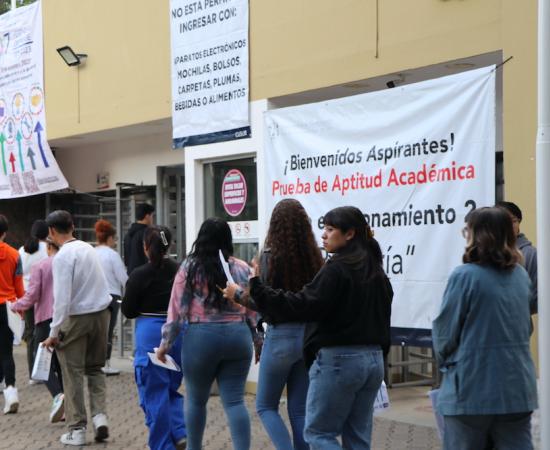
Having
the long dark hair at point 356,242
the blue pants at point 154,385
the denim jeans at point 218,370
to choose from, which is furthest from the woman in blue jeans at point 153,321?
the long dark hair at point 356,242

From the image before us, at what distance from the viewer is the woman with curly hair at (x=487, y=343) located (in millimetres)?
4492

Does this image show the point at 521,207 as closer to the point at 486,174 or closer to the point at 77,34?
the point at 486,174

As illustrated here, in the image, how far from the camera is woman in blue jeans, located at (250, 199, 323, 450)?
242 inches

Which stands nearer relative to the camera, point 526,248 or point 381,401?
point 381,401

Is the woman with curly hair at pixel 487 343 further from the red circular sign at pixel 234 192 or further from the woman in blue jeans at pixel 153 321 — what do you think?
the red circular sign at pixel 234 192

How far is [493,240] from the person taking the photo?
14.8 ft

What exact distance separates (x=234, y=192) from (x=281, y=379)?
4.72m

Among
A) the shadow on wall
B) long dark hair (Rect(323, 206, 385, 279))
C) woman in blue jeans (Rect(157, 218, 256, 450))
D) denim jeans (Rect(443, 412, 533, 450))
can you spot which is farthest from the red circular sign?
denim jeans (Rect(443, 412, 533, 450))

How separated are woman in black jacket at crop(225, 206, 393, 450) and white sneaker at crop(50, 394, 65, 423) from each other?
3.95 metres

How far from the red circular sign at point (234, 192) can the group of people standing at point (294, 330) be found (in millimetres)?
2370

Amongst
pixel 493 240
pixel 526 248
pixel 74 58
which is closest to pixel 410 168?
pixel 526 248

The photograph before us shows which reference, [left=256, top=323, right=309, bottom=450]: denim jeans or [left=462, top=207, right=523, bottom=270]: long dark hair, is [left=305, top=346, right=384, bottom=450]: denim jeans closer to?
[left=256, top=323, right=309, bottom=450]: denim jeans

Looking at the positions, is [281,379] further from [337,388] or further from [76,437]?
[76,437]

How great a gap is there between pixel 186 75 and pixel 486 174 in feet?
14.9
